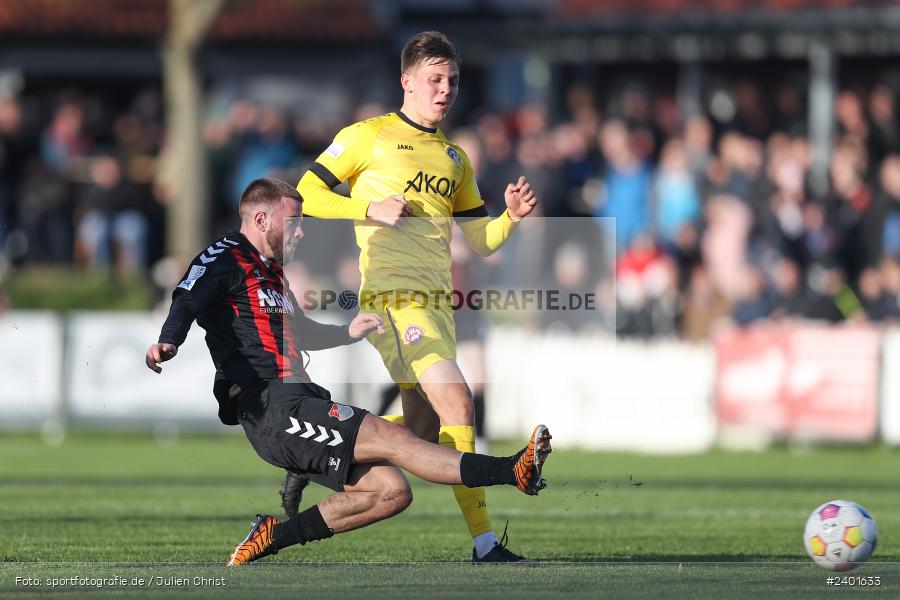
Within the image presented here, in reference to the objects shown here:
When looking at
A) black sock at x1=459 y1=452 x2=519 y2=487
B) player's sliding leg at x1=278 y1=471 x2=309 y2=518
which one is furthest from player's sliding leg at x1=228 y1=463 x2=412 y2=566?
player's sliding leg at x1=278 y1=471 x2=309 y2=518

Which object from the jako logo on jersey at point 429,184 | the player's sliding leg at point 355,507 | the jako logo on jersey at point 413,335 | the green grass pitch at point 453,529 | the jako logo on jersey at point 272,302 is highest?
the jako logo on jersey at point 429,184

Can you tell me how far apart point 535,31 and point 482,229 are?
20.8 meters

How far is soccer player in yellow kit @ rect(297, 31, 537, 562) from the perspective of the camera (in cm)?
950

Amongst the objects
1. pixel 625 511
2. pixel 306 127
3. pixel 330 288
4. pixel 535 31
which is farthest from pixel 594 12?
pixel 625 511

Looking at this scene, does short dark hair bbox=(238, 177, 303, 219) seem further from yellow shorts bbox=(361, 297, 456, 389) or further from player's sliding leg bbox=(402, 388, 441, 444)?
player's sliding leg bbox=(402, 388, 441, 444)

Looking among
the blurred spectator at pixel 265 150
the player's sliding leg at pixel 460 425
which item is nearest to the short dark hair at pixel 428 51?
the player's sliding leg at pixel 460 425

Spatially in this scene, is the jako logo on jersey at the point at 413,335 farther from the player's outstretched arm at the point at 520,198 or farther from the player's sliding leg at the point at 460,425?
the player's outstretched arm at the point at 520,198

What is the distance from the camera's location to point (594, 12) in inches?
1181

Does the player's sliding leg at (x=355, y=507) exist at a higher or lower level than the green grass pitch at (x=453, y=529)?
higher

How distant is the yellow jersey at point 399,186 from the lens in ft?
31.9

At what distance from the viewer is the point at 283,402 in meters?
8.77

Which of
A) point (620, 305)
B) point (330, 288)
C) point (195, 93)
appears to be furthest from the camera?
point (195, 93)

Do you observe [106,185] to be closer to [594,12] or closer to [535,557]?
[594,12]

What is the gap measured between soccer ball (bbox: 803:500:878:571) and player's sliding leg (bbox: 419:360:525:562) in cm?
152
